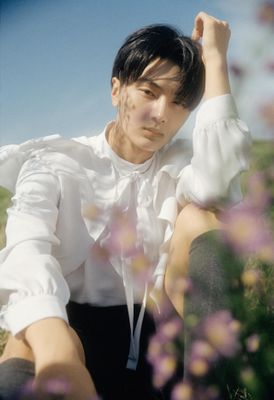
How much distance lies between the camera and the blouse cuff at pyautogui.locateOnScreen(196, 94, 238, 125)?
34.7 inches

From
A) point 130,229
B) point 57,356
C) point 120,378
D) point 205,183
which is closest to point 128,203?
point 130,229

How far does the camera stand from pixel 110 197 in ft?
3.27

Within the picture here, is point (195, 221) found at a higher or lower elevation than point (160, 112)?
lower

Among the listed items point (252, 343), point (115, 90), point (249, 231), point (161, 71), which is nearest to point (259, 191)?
point (249, 231)

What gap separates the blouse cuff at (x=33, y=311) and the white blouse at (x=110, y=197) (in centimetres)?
6

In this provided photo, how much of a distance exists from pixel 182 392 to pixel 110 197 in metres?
0.33

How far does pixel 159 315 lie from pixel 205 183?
222mm

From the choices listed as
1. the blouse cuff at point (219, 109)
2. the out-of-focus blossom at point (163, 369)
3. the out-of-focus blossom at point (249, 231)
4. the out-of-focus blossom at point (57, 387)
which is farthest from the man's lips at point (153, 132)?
the out-of-focus blossom at point (57, 387)

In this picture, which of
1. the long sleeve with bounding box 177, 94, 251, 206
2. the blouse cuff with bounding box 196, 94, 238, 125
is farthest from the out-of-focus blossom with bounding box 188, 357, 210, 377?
the blouse cuff with bounding box 196, 94, 238, 125

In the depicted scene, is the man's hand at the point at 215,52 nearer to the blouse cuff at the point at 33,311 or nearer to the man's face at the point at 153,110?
the man's face at the point at 153,110

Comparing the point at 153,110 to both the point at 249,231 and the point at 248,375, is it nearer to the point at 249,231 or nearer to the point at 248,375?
the point at 249,231

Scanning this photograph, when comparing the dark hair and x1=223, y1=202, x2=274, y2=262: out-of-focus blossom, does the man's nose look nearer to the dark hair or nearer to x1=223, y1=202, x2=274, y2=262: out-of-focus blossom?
the dark hair

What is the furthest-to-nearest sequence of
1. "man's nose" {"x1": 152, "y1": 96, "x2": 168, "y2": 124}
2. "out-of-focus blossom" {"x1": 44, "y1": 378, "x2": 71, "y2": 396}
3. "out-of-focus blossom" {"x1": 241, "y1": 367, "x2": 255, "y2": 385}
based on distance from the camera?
1. "man's nose" {"x1": 152, "y1": 96, "x2": 168, "y2": 124}
2. "out-of-focus blossom" {"x1": 241, "y1": 367, "x2": 255, "y2": 385}
3. "out-of-focus blossom" {"x1": 44, "y1": 378, "x2": 71, "y2": 396}

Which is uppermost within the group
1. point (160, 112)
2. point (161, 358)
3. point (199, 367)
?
point (160, 112)
